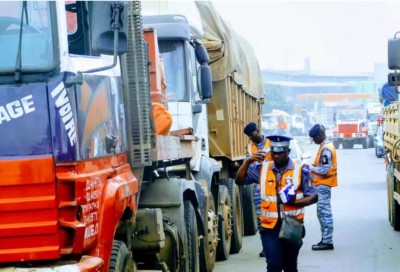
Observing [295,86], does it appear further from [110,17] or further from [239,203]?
[110,17]

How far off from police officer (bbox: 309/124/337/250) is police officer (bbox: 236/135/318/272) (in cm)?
461

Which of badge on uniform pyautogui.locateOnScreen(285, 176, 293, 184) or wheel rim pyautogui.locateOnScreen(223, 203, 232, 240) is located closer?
badge on uniform pyautogui.locateOnScreen(285, 176, 293, 184)

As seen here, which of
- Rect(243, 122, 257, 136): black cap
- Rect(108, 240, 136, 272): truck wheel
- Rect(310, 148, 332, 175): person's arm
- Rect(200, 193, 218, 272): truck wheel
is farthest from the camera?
Rect(310, 148, 332, 175): person's arm

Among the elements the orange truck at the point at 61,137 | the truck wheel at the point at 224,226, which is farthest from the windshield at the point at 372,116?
the orange truck at the point at 61,137

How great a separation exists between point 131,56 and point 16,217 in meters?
2.33

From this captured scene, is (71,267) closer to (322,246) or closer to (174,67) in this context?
(174,67)

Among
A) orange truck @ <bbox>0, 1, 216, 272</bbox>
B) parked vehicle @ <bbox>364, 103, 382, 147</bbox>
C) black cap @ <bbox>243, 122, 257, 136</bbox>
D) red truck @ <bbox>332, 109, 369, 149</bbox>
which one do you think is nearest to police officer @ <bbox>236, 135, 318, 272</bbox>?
orange truck @ <bbox>0, 1, 216, 272</bbox>

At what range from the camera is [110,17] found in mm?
6133

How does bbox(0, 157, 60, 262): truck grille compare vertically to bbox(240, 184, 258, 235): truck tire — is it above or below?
above

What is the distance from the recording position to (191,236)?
966 cm

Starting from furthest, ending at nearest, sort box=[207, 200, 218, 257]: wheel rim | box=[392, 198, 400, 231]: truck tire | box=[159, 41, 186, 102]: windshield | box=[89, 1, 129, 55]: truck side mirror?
box=[392, 198, 400, 231]: truck tire < box=[207, 200, 218, 257]: wheel rim < box=[159, 41, 186, 102]: windshield < box=[89, 1, 129, 55]: truck side mirror

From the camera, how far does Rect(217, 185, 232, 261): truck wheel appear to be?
12.9m

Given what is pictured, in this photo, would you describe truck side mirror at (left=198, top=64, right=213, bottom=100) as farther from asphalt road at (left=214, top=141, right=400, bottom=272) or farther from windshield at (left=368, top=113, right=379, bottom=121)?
windshield at (left=368, top=113, right=379, bottom=121)

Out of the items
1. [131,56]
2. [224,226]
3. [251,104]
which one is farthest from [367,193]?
[131,56]
